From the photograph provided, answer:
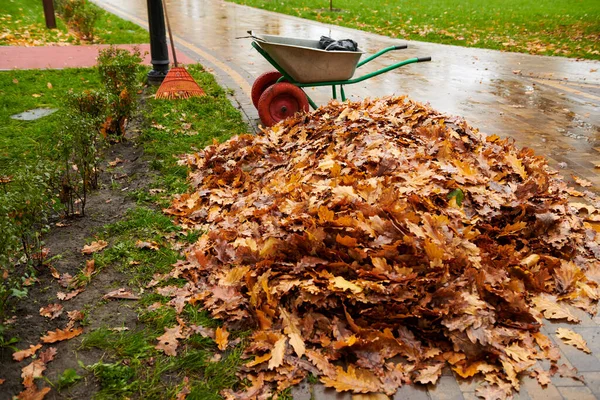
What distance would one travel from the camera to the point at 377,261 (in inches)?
115

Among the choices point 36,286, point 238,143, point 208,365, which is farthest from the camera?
point 238,143

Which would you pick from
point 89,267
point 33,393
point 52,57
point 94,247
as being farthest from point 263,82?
point 52,57

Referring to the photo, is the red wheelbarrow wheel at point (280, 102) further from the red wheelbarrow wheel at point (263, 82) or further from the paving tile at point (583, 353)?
the paving tile at point (583, 353)

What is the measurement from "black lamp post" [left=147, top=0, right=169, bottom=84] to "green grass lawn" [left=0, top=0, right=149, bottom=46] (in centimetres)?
358

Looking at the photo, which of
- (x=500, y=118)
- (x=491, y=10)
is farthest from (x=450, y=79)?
(x=491, y=10)

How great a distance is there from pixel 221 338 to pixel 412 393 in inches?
39.3

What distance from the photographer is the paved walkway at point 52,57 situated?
8.70 m

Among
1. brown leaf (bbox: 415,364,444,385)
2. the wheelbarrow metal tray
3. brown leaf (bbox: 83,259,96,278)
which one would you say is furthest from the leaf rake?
brown leaf (bbox: 415,364,444,385)

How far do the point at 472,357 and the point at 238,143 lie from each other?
3162 mm

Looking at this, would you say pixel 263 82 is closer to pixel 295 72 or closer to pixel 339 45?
pixel 295 72

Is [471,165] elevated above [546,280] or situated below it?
above

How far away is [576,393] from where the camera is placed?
2391 mm

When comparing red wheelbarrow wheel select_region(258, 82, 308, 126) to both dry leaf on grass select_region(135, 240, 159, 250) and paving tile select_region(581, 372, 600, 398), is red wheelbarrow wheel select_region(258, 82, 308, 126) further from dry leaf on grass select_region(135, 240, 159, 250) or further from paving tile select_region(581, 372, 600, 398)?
paving tile select_region(581, 372, 600, 398)

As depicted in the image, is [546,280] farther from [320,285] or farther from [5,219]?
[5,219]
